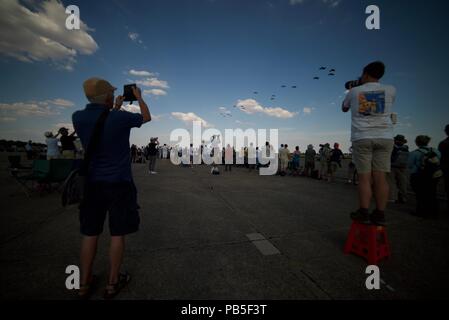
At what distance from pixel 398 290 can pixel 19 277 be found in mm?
3580

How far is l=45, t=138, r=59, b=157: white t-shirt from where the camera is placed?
6.45 metres

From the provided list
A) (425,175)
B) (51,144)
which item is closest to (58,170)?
(51,144)

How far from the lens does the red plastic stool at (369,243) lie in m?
2.14

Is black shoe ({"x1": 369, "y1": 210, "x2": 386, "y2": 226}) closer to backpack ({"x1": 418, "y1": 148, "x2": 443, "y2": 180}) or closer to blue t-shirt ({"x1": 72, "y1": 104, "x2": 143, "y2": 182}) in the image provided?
blue t-shirt ({"x1": 72, "y1": 104, "x2": 143, "y2": 182})

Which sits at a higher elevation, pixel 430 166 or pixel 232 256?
pixel 430 166

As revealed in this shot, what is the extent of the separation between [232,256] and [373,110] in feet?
7.93

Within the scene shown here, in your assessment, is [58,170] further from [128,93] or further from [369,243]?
[369,243]

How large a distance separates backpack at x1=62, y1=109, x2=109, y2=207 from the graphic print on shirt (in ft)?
9.07

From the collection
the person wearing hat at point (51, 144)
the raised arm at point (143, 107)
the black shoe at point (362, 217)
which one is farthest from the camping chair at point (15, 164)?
the black shoe at point (362, 217)

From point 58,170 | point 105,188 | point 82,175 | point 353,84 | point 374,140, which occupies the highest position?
point 353,84

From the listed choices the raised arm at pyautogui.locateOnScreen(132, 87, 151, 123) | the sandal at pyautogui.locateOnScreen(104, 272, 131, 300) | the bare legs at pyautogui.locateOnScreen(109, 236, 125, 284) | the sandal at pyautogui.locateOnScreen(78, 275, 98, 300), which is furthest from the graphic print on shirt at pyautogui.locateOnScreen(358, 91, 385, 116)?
the sandal at pyautogui.locateOnScreen(78, 275, 98, 300)

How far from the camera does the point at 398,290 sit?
1744 mm

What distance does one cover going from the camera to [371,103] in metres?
2.31

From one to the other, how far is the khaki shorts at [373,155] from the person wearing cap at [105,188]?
2.57m
